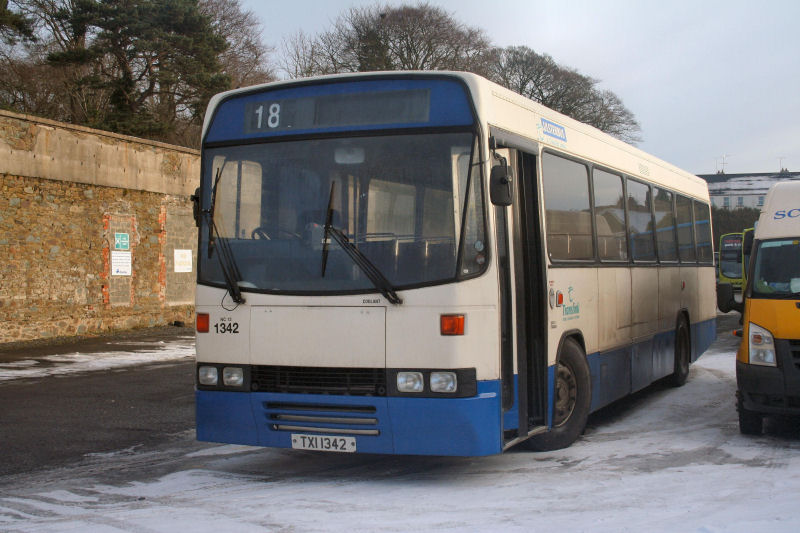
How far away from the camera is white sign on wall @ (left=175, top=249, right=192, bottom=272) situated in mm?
24984

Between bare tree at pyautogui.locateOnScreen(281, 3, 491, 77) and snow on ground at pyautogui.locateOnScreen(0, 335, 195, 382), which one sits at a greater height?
bare tree at pyautogui.locateOnScreen(281, 3, 491, 77)

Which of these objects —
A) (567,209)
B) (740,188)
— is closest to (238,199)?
(567,209)

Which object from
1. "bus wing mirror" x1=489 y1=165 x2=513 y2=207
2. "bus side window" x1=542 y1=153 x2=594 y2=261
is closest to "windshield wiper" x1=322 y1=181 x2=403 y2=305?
"bus wing mirror" x1=489 y1=165 x2=513 y2=207

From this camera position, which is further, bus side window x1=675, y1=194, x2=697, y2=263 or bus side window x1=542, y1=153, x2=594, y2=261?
bus side window x1=675, y1=194, x2=697, y2=263

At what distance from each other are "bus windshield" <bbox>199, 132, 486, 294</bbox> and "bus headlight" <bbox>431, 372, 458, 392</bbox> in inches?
26.3

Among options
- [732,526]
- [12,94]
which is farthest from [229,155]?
[12,94]

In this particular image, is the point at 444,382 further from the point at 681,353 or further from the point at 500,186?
the point at 681,353

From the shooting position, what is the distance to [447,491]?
690 cm

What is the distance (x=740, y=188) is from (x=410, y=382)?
126 metres

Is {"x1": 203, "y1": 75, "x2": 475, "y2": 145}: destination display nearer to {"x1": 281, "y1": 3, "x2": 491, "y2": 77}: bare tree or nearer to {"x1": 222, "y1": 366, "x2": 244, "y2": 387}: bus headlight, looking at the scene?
{"x1": 222, "y1": 366, "x2": 244, "y2": 387}: bus headlight

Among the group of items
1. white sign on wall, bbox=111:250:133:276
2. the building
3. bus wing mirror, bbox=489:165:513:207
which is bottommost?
bus wing mirror, bbox=489:165:513:207

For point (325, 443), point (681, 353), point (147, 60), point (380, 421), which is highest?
point (147, 60)

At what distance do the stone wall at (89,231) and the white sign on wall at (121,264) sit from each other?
25 mm

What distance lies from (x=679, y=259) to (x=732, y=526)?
7.68 meters
